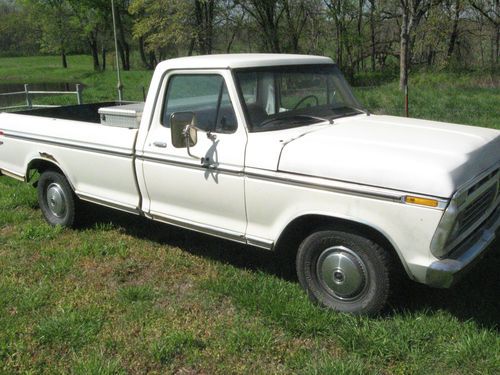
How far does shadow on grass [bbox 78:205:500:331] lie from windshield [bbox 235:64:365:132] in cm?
132

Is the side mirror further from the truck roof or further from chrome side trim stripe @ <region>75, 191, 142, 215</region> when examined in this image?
chrome side trim stripe @ <region>75, 191, 142, 215</region>

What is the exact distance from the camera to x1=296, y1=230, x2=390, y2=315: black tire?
11.4ft

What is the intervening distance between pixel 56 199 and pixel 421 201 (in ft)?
13.4

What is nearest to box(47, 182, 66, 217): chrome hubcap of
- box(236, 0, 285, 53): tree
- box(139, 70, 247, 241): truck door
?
box(139, 70, 247, 241): truck door

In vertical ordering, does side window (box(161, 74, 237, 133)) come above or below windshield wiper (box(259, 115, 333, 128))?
above

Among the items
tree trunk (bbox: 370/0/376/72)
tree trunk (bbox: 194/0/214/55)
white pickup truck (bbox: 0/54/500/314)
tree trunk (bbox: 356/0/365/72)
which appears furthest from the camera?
tree trunk (bbox: 356/0/365/72)

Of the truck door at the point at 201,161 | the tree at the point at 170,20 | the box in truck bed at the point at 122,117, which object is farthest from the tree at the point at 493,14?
the truck door at the point at 201,161

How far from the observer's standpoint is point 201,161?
13.4ft

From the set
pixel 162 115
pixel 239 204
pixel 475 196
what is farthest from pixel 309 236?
pixel 162 115

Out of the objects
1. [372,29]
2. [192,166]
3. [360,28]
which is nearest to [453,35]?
[372,29]

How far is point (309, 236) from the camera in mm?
3723

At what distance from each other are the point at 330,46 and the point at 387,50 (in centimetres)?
360

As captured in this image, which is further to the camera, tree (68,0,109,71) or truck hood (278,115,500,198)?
tree (68,0,109,71)

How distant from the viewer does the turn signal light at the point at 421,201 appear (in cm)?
305
